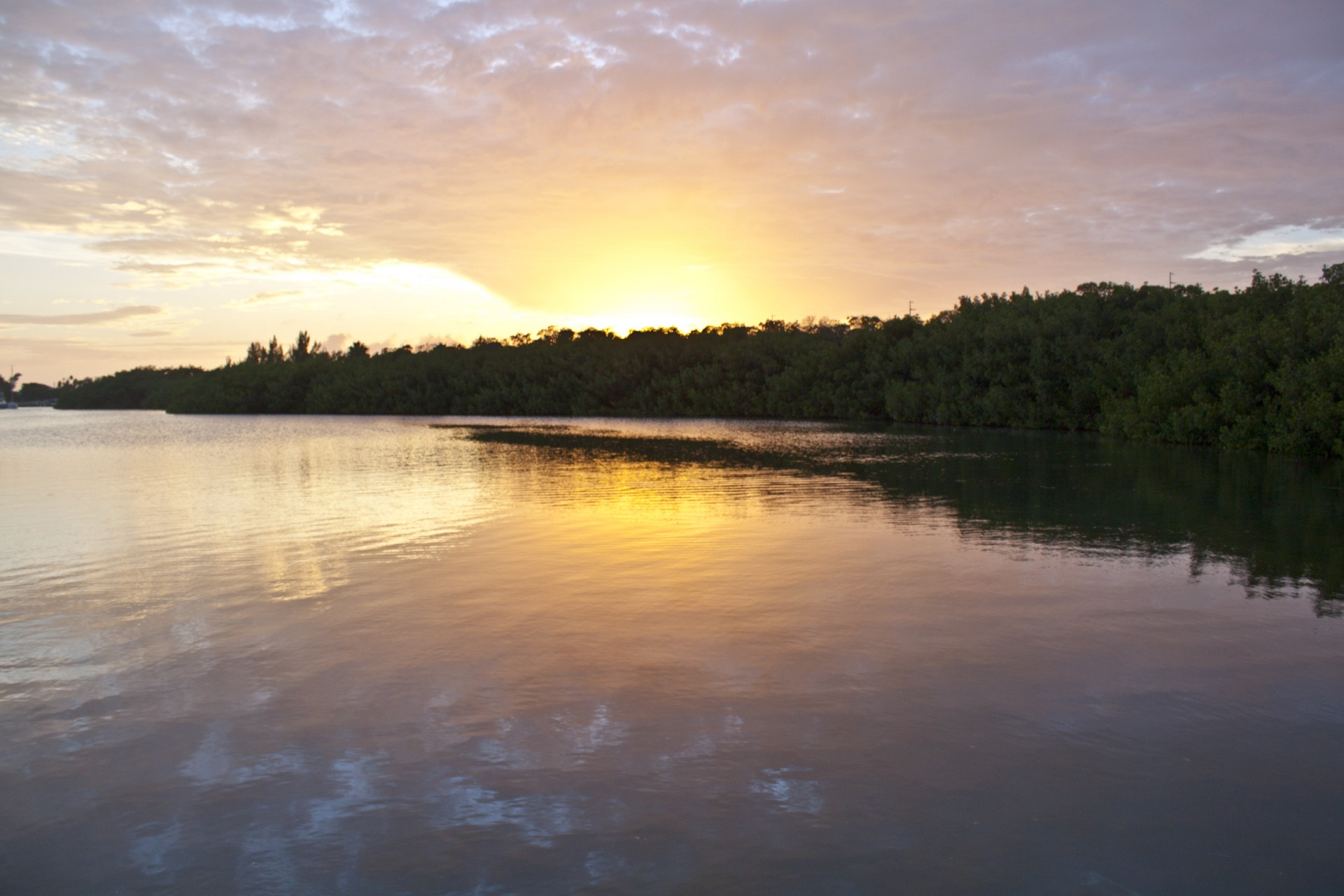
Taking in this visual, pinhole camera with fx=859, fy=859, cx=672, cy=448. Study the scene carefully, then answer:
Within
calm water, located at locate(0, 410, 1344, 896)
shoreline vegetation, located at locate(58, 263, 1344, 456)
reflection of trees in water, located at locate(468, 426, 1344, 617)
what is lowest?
calm water, located at locate(0, 410, 1344, 896)

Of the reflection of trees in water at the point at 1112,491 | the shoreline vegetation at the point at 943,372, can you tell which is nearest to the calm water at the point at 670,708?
the reflection of trees in water at the point at 1112,491

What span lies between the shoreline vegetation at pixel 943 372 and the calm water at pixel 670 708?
973 inches

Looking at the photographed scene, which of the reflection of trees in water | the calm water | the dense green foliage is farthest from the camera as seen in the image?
the dense green foliage

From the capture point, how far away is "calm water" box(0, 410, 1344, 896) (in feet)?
14.5

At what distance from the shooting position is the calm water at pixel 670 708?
4422 mm

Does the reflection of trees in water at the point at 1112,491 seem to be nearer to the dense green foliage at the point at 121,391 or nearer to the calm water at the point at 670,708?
the calm water at the point at 670,708

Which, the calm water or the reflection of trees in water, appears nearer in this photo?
the calm water

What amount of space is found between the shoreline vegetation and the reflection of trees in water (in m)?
2.73

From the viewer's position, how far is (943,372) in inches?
2630

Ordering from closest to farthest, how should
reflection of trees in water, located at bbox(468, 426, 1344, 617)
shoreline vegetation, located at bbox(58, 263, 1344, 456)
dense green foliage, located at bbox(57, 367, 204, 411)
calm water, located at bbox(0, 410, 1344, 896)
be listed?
calm water, located at bbox(0, 410, 1344, 896) < reflection of trees in water, located at bbox(468, 426, 1344, 617) < shoreline vegetation, located at bbox(58, 263, 1344, 456) < dense green foliage, located at bbox(57, 367, 204, 411)

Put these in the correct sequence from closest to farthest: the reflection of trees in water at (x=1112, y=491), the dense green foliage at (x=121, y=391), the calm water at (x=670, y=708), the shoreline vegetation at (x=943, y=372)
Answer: the calm water at (x=670, y=708) < the reflection of trees in water at (x=1112, y=491) < the shoreline vegetation at (x=943, y=372) < the dense green foliage at (x=121, y=391)

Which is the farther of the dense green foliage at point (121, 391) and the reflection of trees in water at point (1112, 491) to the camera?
the dense green foliage at point (121, 391)

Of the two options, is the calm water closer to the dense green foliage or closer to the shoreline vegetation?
the shoreline vegetation

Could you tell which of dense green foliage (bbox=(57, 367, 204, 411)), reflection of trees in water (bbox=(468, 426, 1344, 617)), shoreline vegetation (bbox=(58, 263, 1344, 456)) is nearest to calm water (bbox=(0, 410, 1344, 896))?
reflection of trees in water (bbox=(468, 426, 1344, 617))
